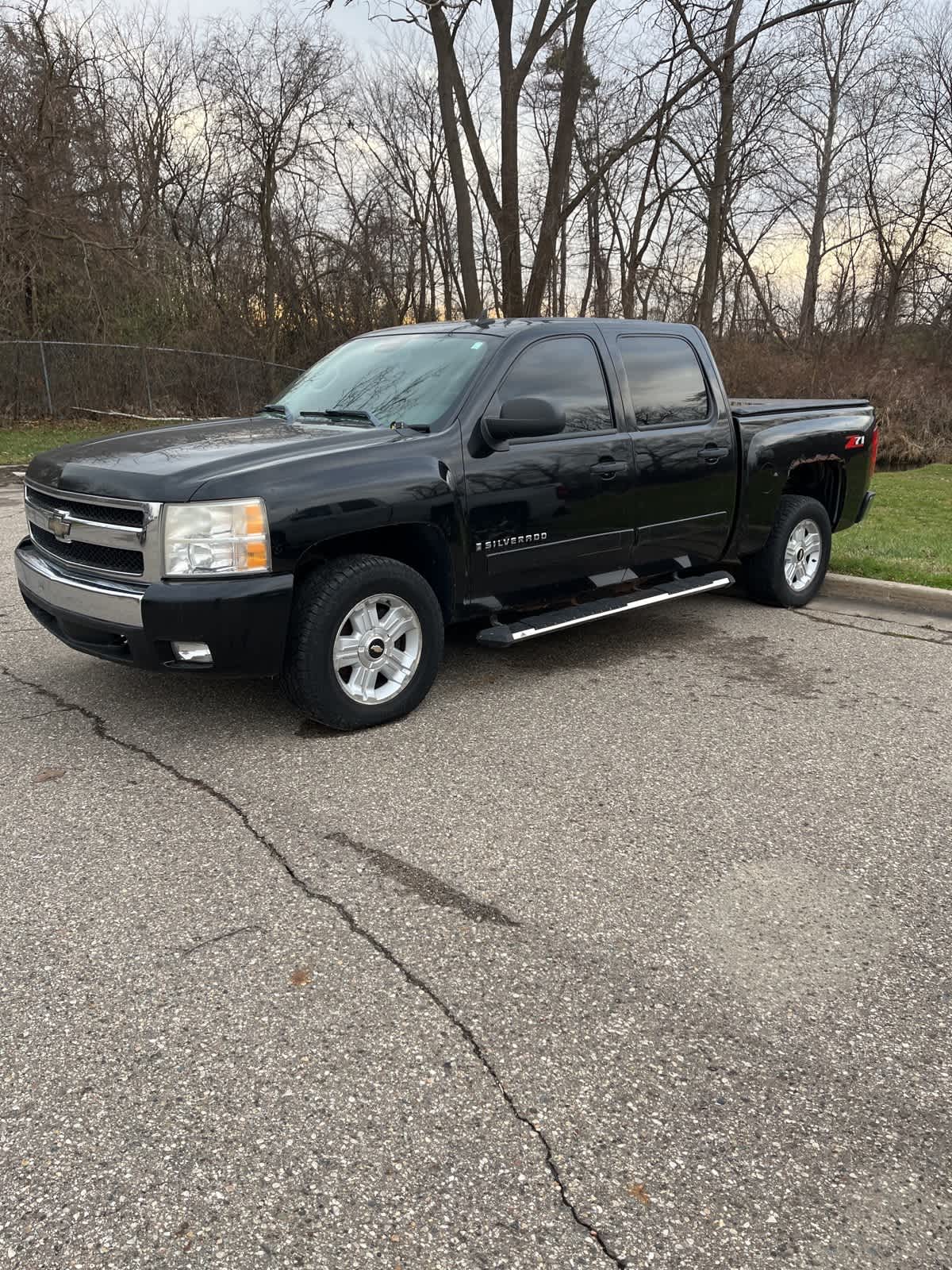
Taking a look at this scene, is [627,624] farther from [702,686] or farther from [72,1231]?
[72,1231]

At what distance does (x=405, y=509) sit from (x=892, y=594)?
443cm

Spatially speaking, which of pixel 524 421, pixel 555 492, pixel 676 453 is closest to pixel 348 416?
pixel 524 421

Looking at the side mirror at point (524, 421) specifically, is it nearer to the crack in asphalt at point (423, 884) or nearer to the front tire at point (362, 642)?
the front tire at point (362, 642)

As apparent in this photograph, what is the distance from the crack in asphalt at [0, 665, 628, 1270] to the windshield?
1987 millimetres

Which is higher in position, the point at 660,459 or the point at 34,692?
the point at 660,459

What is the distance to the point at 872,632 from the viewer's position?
21.9 ft

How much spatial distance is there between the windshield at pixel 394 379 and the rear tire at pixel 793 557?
2.74 metres

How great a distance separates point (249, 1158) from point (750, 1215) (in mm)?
1076

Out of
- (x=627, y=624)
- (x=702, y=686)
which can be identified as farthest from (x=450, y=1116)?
(x=627, y=624)

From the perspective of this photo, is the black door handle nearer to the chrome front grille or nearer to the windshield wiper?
the windshield wiper

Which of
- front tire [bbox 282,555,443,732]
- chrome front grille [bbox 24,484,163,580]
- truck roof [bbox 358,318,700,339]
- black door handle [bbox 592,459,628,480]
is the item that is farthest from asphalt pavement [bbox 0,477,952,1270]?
truck roof [bbox 358,318,700,339]

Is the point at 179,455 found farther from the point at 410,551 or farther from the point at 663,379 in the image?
the point at 663,379

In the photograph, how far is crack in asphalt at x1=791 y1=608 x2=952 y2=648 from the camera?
6.50m

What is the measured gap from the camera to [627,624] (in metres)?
6.78
